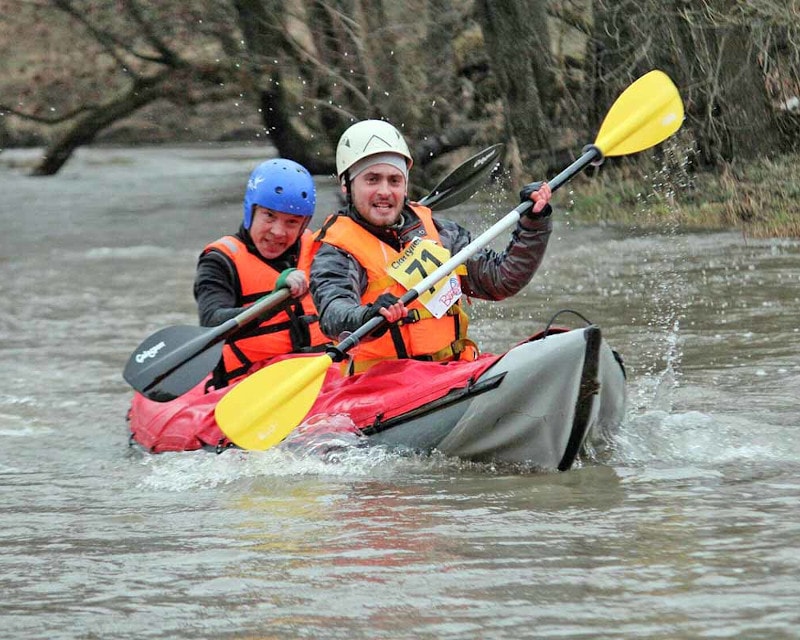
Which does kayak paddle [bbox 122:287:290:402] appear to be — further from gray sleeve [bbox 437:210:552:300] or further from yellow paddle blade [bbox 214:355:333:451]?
gray sleeve [bbox 437:210:552:300]

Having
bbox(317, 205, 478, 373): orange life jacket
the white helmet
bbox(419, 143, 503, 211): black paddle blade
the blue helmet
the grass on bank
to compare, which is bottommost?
the grass on bank

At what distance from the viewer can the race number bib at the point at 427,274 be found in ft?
16.3

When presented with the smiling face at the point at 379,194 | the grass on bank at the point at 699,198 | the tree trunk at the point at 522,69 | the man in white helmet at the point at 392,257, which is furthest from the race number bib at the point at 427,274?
the tree trunk at the point at 522,69

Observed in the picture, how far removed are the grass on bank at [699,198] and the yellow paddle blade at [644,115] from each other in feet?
16.0

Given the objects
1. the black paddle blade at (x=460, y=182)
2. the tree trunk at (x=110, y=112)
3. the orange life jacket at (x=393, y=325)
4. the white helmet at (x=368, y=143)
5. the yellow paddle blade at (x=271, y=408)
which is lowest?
the yellow paddle blade at (x=271, y=408)

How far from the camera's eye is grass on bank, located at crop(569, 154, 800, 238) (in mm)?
10664

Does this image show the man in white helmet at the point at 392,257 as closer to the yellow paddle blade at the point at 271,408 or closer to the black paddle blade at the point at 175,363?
the yellow paddle blade at the point at 271,408

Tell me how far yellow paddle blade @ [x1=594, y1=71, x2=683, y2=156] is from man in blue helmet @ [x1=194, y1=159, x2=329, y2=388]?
3.93 feet

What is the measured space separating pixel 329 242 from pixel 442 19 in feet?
25.2

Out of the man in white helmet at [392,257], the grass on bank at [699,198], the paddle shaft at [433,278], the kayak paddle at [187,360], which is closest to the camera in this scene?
the paddle shaft at [433,278]

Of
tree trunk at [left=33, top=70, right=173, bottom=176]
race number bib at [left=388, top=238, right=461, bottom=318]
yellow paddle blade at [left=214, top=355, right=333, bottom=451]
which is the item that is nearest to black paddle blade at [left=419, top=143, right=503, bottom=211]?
race number bib at [left=388, top=238, right=461, bottom=318]

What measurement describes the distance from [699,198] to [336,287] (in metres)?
6.76

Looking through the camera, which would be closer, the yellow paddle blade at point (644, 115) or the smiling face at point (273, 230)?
the yellow paddle blade at point (644, 115)

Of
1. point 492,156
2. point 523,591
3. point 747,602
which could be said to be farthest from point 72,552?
point 492,156
